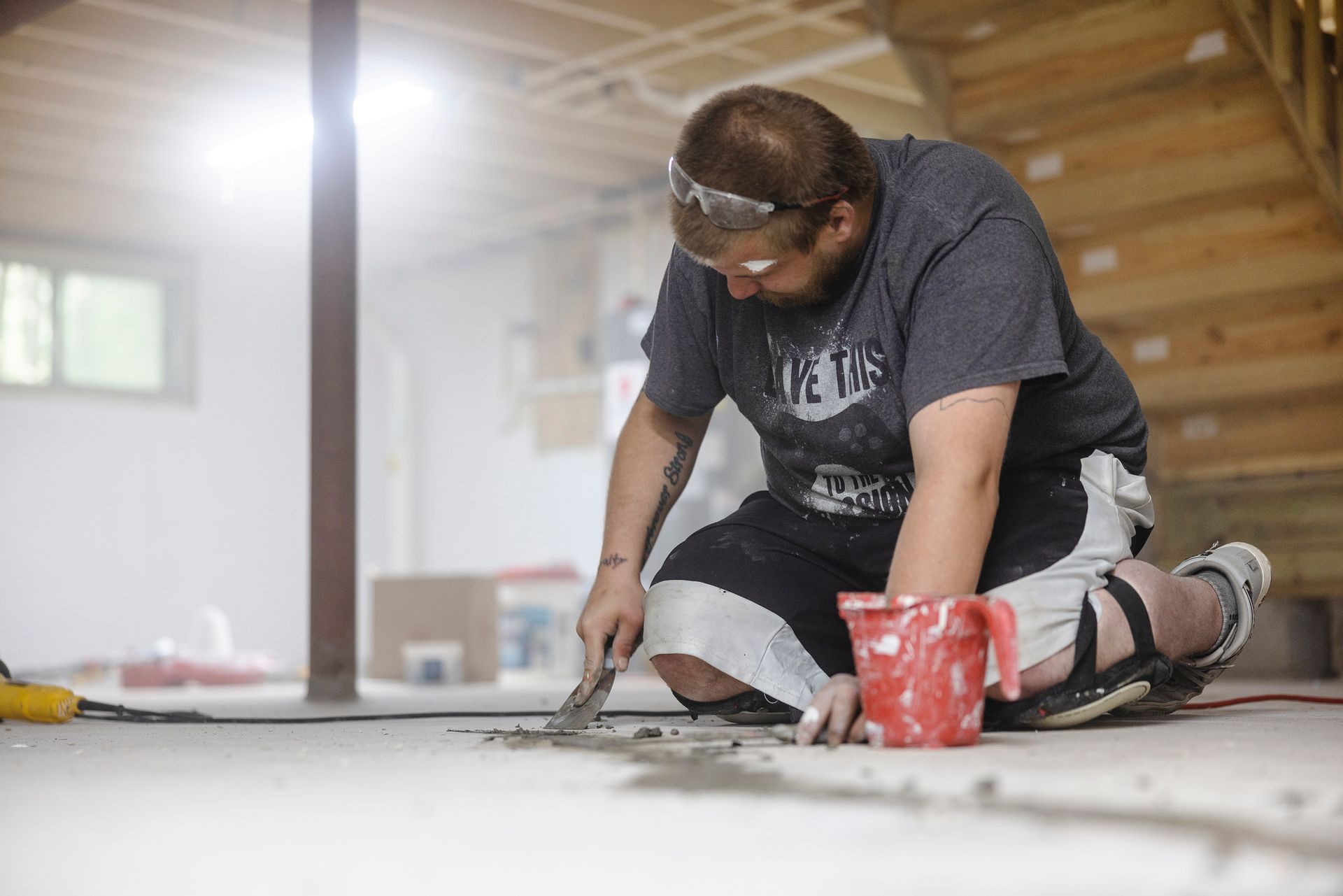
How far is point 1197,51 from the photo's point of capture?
364 cm

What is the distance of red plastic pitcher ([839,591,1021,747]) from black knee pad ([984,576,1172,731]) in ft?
0.82

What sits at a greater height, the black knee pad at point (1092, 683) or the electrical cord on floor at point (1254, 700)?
the black knee pad at point (1092, 683)

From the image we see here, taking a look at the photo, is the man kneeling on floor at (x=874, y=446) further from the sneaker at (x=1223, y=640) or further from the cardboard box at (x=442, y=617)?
the cardboard box at (x=442, y=617)

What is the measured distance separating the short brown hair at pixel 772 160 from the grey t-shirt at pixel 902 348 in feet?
0.43

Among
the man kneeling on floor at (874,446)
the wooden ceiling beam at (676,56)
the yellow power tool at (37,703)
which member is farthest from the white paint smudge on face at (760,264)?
the wooden ceiling beam at (676,56)

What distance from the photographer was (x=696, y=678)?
201 cm

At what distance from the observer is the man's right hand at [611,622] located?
1.93 metres

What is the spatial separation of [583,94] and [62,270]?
412cm

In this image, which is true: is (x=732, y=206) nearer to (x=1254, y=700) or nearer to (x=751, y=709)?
(x=751, y=709)

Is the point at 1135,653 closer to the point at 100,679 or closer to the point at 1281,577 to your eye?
the point at 1281,577

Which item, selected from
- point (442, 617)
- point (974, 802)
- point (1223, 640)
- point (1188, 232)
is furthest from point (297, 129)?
point (974, 802)

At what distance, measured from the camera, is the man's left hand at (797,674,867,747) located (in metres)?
1.53

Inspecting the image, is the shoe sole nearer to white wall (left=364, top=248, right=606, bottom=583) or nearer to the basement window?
white wall (left=364, top=248, right=606, bottom=583)

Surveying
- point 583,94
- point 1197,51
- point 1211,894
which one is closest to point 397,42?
point 583,94
